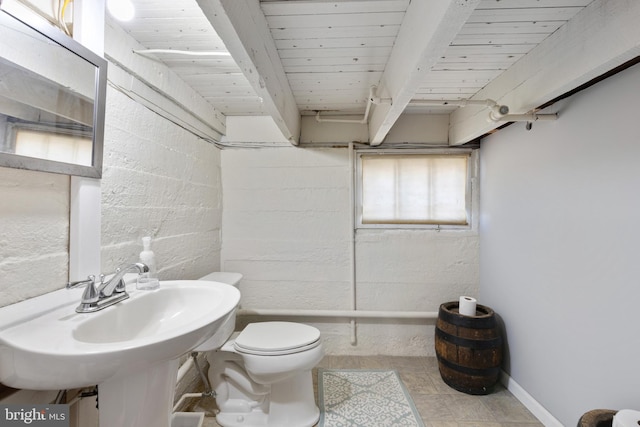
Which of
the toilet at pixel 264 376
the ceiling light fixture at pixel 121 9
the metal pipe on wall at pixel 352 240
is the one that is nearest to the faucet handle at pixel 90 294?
the toilet at pixel 264 376

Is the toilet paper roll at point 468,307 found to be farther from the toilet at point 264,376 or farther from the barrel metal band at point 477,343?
the toilet at point 264,376

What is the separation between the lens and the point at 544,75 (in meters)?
1.28

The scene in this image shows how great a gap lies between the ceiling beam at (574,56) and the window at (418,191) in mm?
656

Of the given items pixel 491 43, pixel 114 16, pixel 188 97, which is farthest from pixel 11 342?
pixel 491 43

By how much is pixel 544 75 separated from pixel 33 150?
2012mm

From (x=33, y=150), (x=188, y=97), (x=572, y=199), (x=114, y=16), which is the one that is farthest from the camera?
(x=188, y=97)

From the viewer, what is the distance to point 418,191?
7.67ft

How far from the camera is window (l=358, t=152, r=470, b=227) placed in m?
2.33

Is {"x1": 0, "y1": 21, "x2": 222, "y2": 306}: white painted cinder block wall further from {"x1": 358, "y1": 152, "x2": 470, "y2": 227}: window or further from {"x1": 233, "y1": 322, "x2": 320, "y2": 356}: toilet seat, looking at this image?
{"x1": 358, "y1": 152, "x2": 470, "y2": 227}: window

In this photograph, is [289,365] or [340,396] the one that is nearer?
[289,365]

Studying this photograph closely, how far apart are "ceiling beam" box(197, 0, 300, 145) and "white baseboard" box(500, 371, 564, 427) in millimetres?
2230

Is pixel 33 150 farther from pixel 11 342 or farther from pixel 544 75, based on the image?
Answer: pixel 544 75

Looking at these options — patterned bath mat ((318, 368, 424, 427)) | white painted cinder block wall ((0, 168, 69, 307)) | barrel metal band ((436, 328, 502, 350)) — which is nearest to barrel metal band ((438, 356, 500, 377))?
barrel metal band ((436, 328, 502, 350))

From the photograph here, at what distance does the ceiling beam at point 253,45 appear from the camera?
80cm
